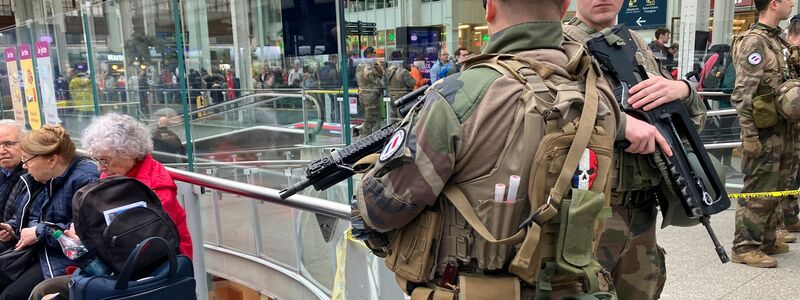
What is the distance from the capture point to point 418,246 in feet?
4.70

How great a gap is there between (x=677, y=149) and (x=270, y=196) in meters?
1.55

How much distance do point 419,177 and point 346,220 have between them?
2.65 feet

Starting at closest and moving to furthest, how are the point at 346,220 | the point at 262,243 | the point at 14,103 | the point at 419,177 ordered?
the point at 419,177, the point at 346,220, the point at 262,243, the point at 14,103

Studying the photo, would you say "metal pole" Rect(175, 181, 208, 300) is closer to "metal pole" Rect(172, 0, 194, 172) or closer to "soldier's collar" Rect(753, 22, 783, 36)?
"metal pole" Rect(172, 0, 194, 172)

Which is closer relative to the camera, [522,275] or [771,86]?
[522,275]

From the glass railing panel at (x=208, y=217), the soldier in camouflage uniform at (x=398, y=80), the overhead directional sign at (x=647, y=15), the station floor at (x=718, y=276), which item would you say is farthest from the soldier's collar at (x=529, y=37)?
the overhead directional sign at (x=647, y=15)

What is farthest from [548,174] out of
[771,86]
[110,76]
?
[110,76]

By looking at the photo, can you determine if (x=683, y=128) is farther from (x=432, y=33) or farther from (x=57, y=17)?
(x=432, y=33)

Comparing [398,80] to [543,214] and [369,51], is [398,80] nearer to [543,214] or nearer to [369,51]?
[369,51]

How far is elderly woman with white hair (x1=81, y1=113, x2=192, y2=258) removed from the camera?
287 cm

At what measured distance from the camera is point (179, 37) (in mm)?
5645

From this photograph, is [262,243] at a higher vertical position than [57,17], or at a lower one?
lower

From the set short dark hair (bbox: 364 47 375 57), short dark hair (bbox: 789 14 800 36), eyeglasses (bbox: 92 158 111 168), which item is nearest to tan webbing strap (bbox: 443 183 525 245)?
eyeglasses (bbox: 92 158 111 168)

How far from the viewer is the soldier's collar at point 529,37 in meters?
1.43
